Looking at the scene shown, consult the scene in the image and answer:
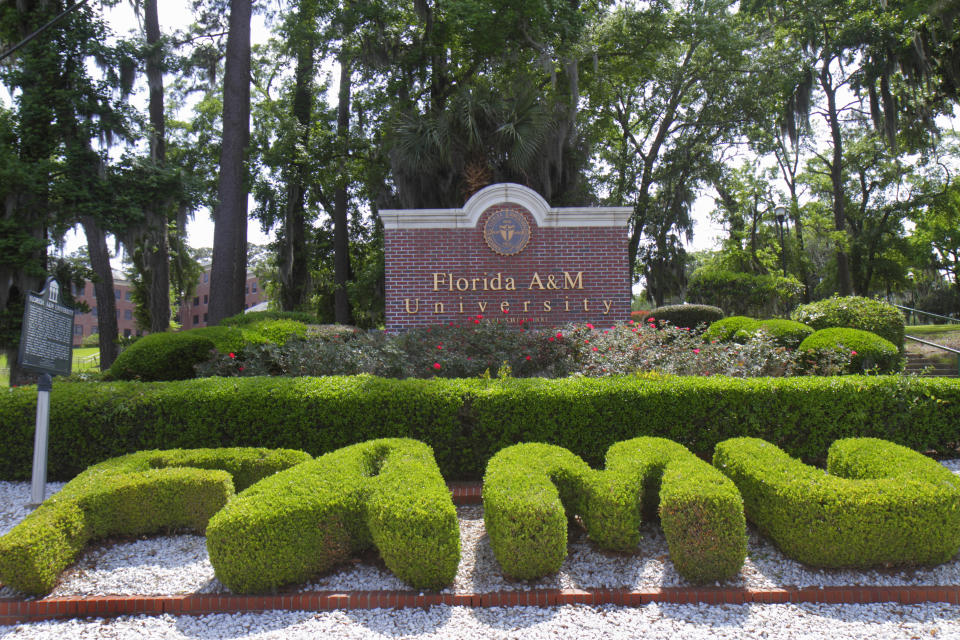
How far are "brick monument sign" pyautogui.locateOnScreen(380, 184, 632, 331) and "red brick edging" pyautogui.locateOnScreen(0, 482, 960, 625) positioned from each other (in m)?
6.78

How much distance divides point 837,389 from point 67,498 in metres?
6.11

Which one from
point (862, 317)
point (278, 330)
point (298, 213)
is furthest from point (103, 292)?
point (862, 317)

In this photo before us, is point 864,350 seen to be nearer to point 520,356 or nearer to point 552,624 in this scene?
point 520,356

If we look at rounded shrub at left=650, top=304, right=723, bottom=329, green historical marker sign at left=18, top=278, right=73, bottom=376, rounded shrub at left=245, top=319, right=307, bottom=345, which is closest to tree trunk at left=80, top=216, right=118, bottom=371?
rounded shrub at left=245, top=319, right=307, bottom=345

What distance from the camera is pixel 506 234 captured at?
10.1m

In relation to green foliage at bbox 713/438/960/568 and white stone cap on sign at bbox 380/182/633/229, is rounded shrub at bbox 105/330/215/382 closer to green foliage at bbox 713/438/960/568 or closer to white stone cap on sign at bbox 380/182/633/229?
white stone cap on sign at bbox 380/182/633/229

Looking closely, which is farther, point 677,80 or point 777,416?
point 677,80

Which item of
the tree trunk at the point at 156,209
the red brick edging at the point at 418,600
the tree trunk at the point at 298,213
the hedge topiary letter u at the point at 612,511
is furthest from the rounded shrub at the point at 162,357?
the tree trunk at the point at 298,213

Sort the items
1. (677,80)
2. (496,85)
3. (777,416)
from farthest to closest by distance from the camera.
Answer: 1. (677,80)
2. (496,85)
3. (777,416)

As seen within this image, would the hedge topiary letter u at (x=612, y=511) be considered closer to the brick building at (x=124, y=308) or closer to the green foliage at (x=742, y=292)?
the green foliage at (x=742, y=292)

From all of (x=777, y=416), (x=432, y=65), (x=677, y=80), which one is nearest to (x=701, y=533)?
(x=777, y=416)

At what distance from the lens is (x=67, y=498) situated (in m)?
3.91

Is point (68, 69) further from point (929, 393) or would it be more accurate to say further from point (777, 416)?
point (929, 393)

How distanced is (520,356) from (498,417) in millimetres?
2368
